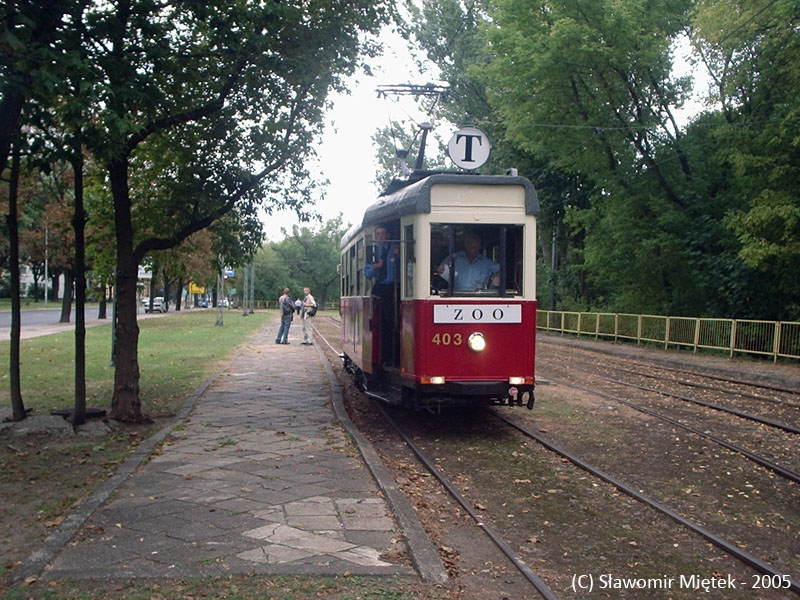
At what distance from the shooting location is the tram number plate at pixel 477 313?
9.29 m

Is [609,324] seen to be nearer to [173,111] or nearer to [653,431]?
[653,431]

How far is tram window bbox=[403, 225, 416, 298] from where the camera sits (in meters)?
9.57

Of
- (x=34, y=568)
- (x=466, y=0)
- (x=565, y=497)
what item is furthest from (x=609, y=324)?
(x=34, y=568)

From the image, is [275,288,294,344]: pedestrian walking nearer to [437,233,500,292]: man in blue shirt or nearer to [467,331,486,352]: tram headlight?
[437,233,500,292]: man in blue shirt

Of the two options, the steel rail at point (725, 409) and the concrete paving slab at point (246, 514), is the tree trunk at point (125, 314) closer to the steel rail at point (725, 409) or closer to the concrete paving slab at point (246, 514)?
the concrete paving slab at point (246, 514)

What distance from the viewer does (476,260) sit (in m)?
9.53

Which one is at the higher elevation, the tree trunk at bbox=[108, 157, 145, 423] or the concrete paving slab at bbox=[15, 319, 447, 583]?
the tree trunk at bbox=[108, 157, 145, 423]

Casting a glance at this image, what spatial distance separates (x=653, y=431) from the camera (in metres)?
10.4

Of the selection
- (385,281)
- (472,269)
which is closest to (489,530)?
(472,269)

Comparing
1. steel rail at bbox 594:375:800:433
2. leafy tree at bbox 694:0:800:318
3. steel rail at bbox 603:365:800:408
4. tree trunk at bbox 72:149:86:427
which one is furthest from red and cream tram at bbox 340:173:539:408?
leafy tree at bbox 694:0:800:318

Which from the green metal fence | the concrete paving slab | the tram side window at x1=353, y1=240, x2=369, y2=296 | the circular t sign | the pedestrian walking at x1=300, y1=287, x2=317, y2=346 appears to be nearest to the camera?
the concrete paving slab

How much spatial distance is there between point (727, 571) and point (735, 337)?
62.7 ft

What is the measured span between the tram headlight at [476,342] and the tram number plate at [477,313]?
178 mm

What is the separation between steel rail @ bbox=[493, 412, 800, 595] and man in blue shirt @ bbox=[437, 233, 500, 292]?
2.05 meters
